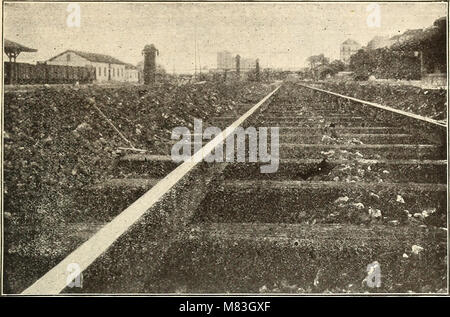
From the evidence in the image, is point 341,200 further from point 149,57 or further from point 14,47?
point 14,47

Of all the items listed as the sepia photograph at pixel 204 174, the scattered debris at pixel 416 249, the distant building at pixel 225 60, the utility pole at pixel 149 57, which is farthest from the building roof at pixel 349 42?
the scattered debris at pixel 416 249

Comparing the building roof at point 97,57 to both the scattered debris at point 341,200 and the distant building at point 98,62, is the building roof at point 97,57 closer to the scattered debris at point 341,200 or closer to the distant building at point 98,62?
the distant building at point 98,62

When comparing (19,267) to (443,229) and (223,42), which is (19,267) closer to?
(443,229)

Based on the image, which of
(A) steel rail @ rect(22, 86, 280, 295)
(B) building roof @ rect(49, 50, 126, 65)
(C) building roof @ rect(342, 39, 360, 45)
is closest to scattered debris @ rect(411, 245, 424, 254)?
(A) steel rail @ rect(22, 86, 280, 295)

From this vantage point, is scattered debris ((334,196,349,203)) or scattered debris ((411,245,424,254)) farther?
scattered debris ((334,196,349,203))

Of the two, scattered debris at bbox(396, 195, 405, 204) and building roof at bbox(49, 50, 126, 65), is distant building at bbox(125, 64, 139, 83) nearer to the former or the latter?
building roof at bbox(49, 50, 126, 65)

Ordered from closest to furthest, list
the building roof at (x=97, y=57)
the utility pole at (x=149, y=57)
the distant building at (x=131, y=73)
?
the building roof at (x=97, y=57)
the utility pole at (x=149, y=57)
the distant building at (x=131, y=73)

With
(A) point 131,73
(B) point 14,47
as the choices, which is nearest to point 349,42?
(A) point 131,73

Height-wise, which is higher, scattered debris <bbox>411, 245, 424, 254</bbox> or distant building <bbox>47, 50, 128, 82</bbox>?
distant building <bbox>47, 50, 128, 82</bbox>
